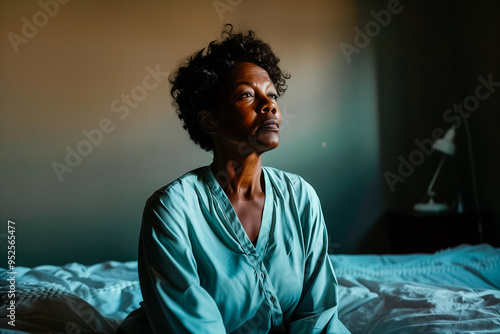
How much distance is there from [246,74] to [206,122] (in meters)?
0.17

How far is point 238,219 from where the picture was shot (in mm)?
1126

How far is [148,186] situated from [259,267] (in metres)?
1.82

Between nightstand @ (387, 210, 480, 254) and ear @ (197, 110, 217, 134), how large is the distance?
1.88 m

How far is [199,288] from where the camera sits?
3.20 ft

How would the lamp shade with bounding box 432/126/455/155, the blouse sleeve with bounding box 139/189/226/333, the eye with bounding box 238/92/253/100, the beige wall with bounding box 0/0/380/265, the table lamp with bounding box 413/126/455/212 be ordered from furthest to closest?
the lamp shade with bounding box 432/126/455/155, the table lamp with bounding box 413/126/455/212, the beige wall with bounding box 0/0/380/265, the eye with bounding box 238/92/253/100, the blouse sleeve with bounding box 139/189/226/333

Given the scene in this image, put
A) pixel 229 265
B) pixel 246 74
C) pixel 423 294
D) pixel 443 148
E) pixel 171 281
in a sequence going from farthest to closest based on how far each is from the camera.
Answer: pixel 443 148
pixel 423 294
pixel 246 74
pixel 229 265
pixel 171 281

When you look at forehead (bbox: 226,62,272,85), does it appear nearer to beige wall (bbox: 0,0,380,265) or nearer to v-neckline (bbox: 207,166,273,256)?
v-neckline (bbox: 207,166,273,256)

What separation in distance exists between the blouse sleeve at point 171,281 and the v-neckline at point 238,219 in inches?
5.3

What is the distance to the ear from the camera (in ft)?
4.00

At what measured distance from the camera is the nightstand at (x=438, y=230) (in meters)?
2.68

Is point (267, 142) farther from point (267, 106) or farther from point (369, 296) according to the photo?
point (369, 296)

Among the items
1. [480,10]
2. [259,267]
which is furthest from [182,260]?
[480,10]

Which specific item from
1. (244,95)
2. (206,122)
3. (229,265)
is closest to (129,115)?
(206,122)

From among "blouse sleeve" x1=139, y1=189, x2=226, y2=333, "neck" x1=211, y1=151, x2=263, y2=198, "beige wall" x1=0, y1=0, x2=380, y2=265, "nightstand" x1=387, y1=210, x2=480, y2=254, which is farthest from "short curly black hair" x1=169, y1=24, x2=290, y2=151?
"nightstand" x1=387, y1=210, x2=480, y2=254
